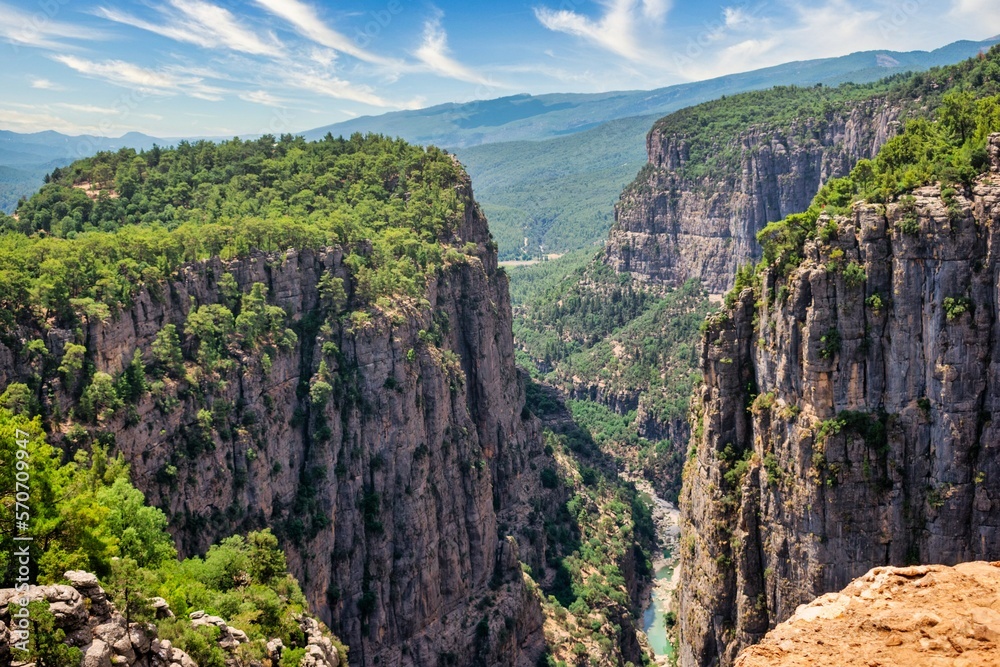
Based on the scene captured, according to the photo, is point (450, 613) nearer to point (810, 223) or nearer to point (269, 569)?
point (269, 569)

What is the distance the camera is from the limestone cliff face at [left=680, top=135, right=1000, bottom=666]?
4762 cm

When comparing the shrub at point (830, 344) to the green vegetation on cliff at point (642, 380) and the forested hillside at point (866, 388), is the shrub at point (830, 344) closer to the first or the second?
the forested hillside at point (866, 388)

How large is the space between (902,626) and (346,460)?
55923 mm

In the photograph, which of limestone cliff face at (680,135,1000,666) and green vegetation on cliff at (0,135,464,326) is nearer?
limestone cliff face at (680,135,1000,666)

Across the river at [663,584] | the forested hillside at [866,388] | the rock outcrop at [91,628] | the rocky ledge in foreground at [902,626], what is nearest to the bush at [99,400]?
the rock outcrop at [91,628]

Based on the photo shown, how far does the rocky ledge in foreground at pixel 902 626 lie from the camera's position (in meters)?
A: 19.9

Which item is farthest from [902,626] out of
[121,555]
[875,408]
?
[875,408]

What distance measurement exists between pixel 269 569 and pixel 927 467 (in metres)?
37.6

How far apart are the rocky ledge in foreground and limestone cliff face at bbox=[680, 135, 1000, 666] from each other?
28797 mm

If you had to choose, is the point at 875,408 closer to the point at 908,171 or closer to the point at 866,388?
the point at 866,388

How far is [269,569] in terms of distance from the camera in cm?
5222

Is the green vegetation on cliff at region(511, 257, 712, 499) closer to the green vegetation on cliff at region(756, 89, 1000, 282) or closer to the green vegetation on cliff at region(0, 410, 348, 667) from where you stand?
the green vegetation on cliff at region(756, 89, 1000, 282)

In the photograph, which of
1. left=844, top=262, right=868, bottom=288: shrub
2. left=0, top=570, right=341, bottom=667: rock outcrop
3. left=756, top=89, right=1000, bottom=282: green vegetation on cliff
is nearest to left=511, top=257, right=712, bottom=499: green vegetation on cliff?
left=756, top=89, right=1000, bottom=282: green vegetation on cliff

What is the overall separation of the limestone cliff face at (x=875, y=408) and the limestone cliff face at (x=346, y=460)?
88.4 feet
